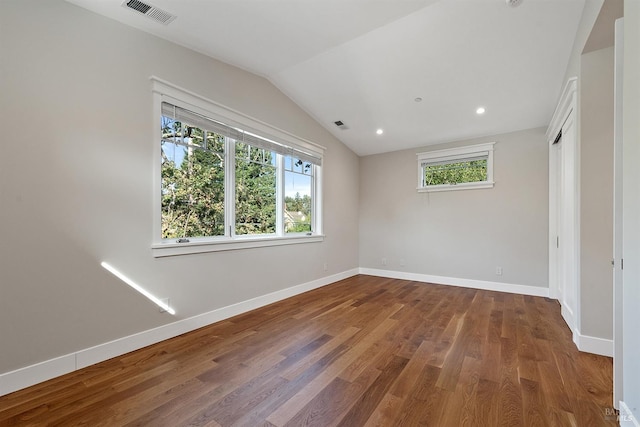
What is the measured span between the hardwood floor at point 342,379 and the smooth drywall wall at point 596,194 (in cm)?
40

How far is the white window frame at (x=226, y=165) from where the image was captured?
2529 mm

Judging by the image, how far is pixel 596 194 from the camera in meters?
2.34

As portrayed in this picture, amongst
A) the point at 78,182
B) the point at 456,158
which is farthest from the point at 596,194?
the point at 78,182

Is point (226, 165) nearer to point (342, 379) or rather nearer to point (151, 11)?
point (151, 11)

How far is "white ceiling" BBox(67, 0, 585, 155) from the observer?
7.75 feet

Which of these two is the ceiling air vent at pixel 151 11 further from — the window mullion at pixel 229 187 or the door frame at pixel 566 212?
the door frame at pixel 566 212

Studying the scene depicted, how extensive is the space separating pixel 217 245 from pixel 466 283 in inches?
161

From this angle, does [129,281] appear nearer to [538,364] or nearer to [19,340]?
[19,340]

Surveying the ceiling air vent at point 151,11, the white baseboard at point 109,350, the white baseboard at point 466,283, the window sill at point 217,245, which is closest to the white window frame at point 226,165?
the window sill at point 217,245

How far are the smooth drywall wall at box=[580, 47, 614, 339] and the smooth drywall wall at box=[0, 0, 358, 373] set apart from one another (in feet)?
11.7

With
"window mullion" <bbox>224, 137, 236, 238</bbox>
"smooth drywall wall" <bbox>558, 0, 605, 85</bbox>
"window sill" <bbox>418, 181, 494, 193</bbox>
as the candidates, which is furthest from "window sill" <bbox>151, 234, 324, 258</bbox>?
"smooth drywall wall" <bbox>558, 0, 605, 85</bbox>

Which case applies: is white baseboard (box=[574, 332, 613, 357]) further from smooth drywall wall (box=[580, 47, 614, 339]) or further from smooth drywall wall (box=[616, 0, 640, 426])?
smooth drywall wall (box=[616, 0, 640, 426])

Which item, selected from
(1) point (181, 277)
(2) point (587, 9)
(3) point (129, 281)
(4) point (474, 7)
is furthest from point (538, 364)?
(3) point (129, 281)

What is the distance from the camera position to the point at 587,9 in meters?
2.19
